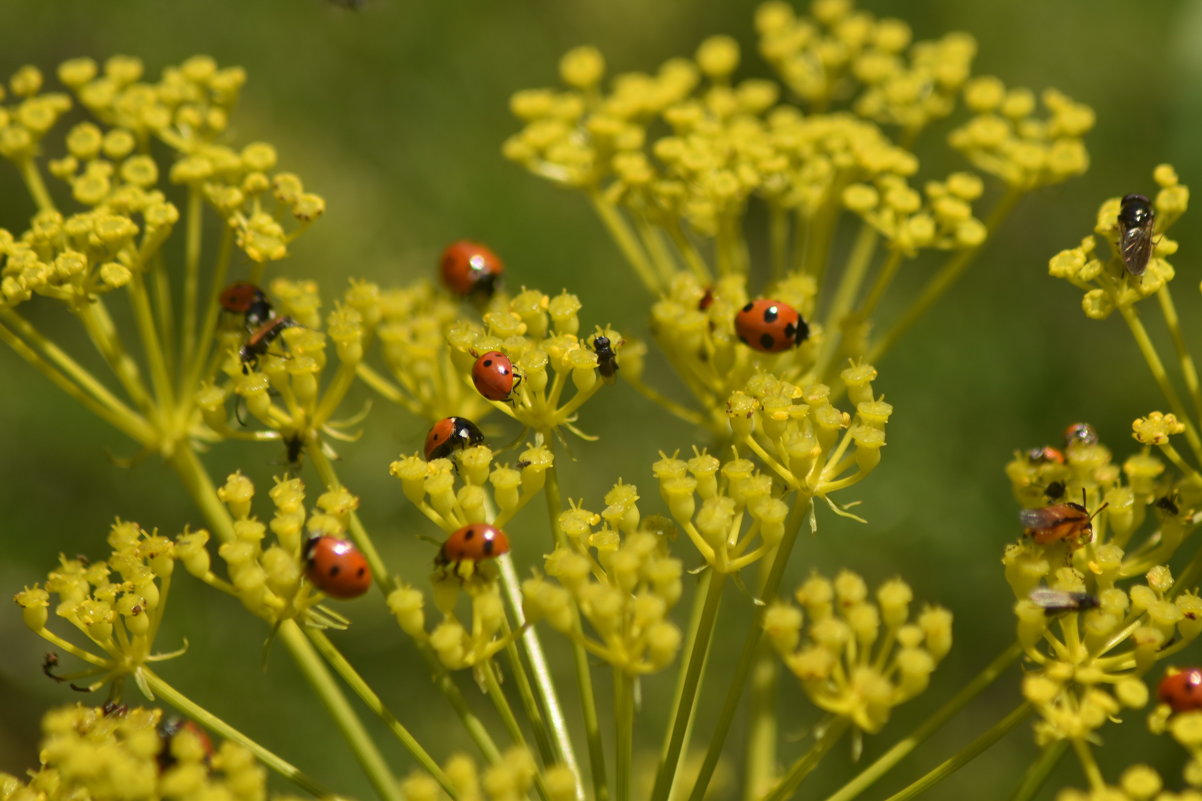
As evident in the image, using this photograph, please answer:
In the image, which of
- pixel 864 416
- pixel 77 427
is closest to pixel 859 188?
pixel 864 416

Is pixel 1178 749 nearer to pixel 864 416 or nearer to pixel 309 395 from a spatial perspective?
pixel 864 416

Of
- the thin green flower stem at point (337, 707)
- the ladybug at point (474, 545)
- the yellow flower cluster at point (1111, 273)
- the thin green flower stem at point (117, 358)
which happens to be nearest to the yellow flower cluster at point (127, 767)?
the thin green flower stem at point (337, 707)

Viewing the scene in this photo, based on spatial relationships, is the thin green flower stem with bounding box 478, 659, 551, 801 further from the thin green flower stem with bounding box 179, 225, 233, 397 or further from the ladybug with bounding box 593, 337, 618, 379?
the thin green flower stem with bounding box 179, 225, 233, 397

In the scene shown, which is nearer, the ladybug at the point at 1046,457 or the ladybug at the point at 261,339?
the ladybug at the point at 1046,457

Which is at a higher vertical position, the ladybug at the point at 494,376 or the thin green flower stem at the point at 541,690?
the ladybug at the point at 494,376

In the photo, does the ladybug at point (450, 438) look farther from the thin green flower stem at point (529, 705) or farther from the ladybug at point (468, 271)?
the ladybug at point (468, 271)

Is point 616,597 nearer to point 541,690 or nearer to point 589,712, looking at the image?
point 589,712
